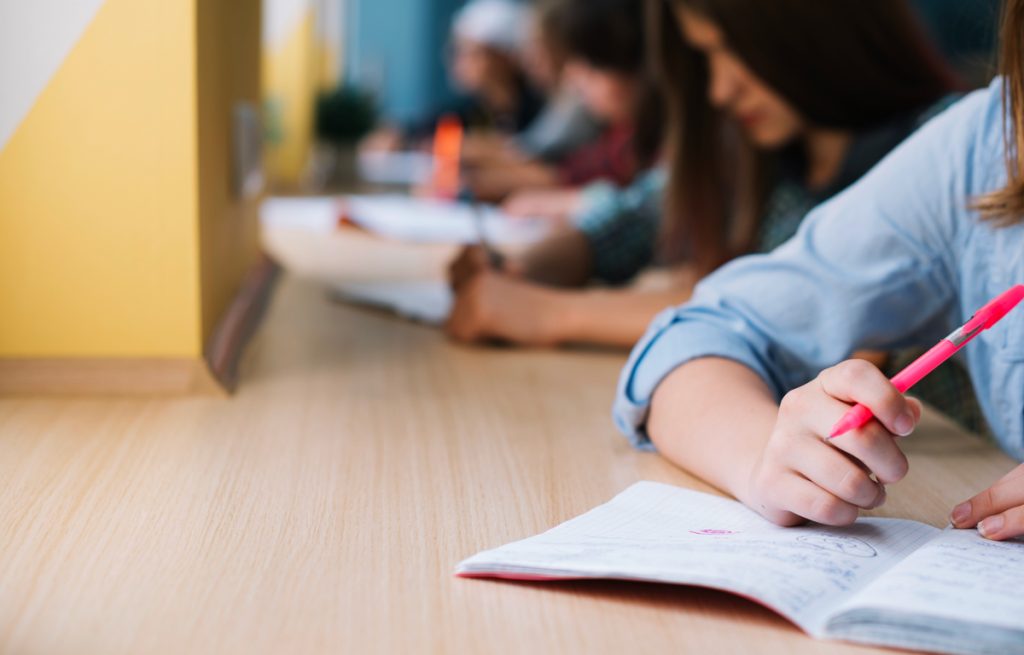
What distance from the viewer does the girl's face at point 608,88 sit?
7.53ft

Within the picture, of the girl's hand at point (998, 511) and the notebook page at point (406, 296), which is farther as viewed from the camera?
the notebook page at point (406, 296)

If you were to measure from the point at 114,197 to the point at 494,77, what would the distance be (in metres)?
3.39

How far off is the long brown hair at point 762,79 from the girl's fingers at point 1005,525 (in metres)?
0.80

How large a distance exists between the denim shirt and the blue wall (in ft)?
15.9

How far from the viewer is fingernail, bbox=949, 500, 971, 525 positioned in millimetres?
595

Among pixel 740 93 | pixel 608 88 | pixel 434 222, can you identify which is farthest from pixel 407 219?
pixel 740 93

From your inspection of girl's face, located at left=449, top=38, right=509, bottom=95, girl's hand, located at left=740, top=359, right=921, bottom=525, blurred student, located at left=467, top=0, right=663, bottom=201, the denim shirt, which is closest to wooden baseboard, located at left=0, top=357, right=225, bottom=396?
the denim shirt

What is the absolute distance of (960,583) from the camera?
49 centimetres

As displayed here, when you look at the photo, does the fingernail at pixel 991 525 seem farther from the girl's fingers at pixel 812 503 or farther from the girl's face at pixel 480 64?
the girl's face at pixel 480 64

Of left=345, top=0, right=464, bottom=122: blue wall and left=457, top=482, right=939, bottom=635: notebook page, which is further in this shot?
left=345, top=0, right=464, bottom=122: blue wall

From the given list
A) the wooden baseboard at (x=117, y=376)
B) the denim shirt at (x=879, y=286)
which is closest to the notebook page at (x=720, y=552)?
the denim shirt at (x=879, y=286)

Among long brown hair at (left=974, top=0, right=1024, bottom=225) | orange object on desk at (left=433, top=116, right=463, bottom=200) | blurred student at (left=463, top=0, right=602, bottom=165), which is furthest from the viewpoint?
blurred student at (left=463, top=0, right=602, bottom=165)

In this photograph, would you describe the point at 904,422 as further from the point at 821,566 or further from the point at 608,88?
the point at 608,88

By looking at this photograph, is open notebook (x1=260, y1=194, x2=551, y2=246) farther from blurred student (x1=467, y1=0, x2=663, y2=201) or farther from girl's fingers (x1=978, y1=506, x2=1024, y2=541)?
girl's fingers (x1=978, y1=506, x2=1024, y2=541)
